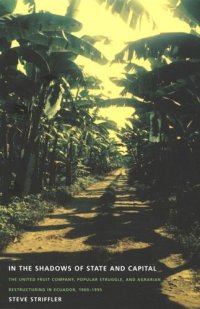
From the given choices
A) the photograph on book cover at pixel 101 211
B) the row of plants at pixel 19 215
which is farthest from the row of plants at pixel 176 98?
the row of plants at pixel 19 215

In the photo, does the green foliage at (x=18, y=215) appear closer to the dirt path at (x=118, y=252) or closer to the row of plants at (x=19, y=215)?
the row of plants at (x=19, y=215)

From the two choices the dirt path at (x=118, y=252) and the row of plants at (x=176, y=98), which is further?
the row of plants at (x=176, y=98)

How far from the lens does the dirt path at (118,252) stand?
23.2ft

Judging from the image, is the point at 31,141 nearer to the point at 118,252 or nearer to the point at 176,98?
the point at 176,98

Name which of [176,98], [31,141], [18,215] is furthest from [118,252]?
[31,141]

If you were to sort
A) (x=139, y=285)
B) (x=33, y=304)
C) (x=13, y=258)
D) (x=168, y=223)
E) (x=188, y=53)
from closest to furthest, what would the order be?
1. (x=33, y=304)
2. (x=139, y=285)
3. (x=13, y=258)
4. (x=188, y=53)
5. (x=168, y=223)

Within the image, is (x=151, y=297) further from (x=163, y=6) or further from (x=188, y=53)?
(x=163, y=6)

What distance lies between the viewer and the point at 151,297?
7109mm

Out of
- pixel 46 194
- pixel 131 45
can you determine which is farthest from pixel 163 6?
pixel 46 194

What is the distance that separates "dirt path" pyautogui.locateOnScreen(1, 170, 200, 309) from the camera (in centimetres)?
708

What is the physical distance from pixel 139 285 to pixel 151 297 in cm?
70

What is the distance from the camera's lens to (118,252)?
10.3 m

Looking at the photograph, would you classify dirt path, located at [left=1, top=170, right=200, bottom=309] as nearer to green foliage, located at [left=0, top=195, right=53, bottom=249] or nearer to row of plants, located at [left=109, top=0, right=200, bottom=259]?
green foliage, located at [left=0, top=195, right=53, bottom=249]

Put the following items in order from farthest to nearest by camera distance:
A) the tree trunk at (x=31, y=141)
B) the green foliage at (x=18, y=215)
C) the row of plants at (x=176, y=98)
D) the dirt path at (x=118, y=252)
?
1. the tree trunk at (x=31, y=141)
2. the green foliage at (x=18, y=215)
3. the row of plants at (x=176, y=98)
4. the dirt path at (x=118, y=252)
